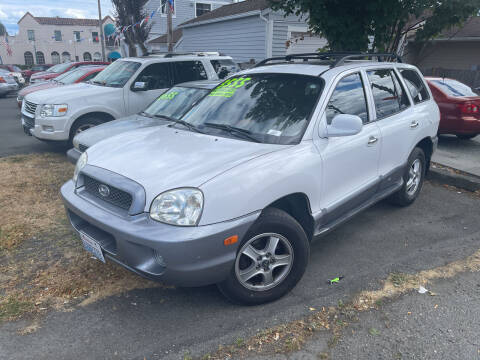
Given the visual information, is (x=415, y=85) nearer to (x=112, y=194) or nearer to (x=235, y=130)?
(x=235, y=130)

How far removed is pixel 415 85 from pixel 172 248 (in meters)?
4.03

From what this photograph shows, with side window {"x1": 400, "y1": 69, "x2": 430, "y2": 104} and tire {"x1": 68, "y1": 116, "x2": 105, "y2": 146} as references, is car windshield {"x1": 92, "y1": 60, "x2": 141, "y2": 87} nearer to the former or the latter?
tire {"x1": 68, "y1": 116, "x2": 105, "y2": 146}

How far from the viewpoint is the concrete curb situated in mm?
5875

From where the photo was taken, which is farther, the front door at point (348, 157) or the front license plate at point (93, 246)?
the front door at point (348, 157)

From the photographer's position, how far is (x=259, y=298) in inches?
120

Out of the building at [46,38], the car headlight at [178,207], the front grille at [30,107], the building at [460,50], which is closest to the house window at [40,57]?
the building at [46,38]

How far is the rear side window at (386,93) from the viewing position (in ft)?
13.6

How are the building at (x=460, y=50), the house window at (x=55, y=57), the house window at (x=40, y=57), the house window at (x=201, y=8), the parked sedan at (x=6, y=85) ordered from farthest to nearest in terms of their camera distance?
the house window at (x=55, y=57) < the house window at (x=40, y=57) < the house window at (x=201, y=8) < the building at (x=460, y=50) < the parked sedan at (x=6, y=85)

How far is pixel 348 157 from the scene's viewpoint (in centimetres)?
359

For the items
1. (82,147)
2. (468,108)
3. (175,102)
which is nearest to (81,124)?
(82,147)

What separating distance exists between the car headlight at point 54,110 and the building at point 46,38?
56677 mm

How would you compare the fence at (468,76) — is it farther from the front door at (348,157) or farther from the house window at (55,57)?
the house window at (55,57)

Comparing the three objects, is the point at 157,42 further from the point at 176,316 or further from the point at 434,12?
the point at 176,316

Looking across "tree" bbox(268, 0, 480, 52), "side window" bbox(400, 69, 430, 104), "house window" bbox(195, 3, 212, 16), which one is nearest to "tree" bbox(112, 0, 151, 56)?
"house window" bbox(195, 3, 212, 16)
